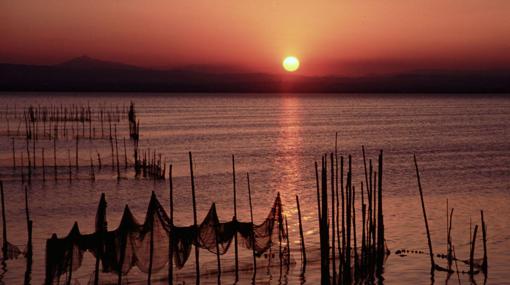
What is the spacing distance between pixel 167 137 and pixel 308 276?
5015cm

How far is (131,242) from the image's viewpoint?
15961 mm

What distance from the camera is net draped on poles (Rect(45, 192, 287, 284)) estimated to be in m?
15.4

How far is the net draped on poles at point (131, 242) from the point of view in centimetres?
1542

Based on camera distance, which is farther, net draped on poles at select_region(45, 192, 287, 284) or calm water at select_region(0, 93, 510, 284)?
calm water at select_region(0, 93, 510, 284)

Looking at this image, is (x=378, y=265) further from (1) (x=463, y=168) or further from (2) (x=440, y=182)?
(1) (x=463, y=168)

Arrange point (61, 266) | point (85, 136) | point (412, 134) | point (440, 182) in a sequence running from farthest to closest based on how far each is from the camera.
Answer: point (412, 134)
point (85, 136)
point (440, 182)
point (61, 266)

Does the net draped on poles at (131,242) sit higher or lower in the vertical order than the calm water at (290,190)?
higher

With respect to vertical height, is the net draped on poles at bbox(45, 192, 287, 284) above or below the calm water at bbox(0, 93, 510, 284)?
above

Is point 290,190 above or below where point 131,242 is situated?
below

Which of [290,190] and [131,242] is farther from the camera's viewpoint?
[290,190]

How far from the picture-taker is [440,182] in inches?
1423

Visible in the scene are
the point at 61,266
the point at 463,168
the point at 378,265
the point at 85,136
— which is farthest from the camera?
the point at 85,136

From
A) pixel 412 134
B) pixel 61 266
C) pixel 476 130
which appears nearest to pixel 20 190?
pixel 61 266

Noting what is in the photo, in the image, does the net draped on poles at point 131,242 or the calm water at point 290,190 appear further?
the calm water at point 290,190
